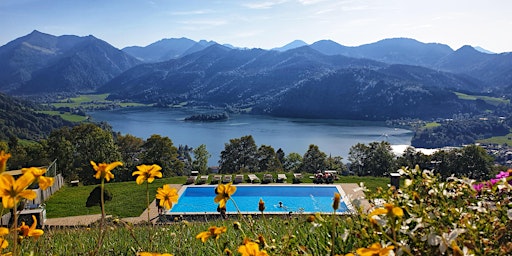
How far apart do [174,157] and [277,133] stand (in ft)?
140

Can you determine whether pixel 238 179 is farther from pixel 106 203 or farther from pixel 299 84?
pixel 299 84

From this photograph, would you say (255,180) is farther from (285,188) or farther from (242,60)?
(242,60)

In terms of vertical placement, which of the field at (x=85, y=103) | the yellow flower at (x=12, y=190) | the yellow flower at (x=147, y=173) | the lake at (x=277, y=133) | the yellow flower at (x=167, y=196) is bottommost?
the lake at (x=277, y=133)

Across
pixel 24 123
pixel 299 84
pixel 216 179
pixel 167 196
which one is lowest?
pixel 24 123

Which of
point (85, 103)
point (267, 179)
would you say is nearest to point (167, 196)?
point (267, 179)

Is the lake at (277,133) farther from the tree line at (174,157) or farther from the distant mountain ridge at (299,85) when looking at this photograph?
the tree line at (174,157)

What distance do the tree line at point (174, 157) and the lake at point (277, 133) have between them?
21177mm

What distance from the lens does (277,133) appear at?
6272cm

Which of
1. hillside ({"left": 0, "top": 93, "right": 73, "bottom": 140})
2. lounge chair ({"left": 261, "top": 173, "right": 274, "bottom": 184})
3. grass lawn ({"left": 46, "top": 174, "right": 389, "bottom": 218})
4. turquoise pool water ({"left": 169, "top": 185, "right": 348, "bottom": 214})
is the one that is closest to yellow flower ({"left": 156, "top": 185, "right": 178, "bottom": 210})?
grass lawn ({"left": 46, "top": 174, "right": 389, "bottom": 218})

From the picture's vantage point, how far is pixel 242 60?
188 meters

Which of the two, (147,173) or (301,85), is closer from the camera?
(147,173)

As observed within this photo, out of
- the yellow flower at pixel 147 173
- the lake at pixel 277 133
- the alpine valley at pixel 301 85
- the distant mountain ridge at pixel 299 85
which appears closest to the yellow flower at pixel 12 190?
the yellow flower at pixel 147 173

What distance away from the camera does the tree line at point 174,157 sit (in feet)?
60.7

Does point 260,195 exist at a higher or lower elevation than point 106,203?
lower
